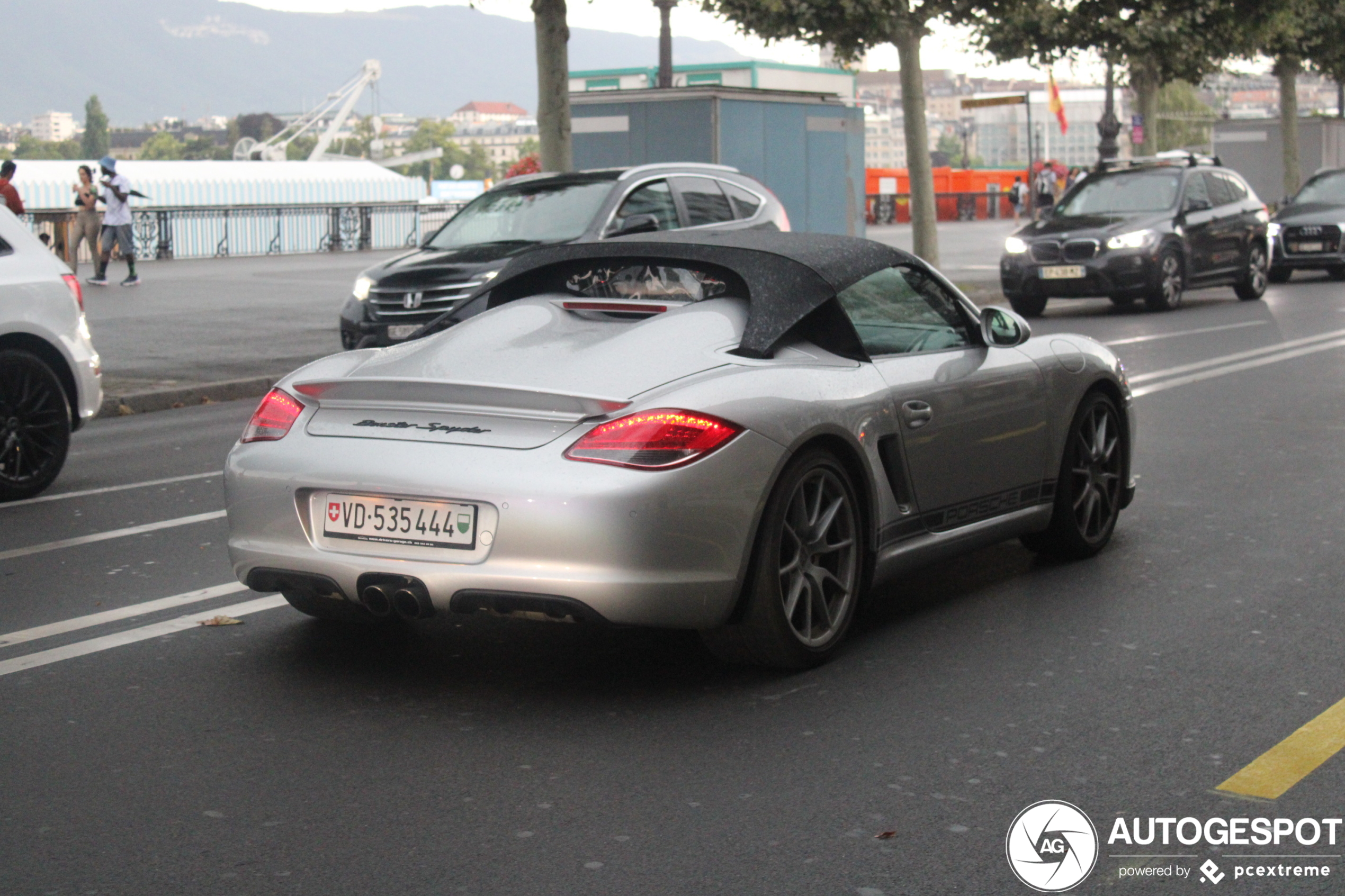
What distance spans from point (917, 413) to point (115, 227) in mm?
21209

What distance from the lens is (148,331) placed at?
17688 millimetres

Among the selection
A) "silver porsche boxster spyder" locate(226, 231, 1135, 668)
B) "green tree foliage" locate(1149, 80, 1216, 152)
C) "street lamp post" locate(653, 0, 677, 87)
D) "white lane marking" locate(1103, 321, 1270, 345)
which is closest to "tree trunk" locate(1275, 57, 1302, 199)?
"green tree foliage" locate(1149, 80, 1216, 152)

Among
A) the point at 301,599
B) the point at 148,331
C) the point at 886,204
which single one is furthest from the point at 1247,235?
the point at 886,204

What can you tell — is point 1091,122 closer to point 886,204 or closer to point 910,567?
point 886,204

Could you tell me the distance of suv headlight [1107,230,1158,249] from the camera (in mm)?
19859

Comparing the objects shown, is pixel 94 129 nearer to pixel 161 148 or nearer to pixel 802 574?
pixel 161 148

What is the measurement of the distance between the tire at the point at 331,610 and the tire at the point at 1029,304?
51.8ft

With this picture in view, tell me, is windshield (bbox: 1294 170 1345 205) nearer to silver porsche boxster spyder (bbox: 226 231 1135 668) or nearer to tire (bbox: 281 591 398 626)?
silver porsche boxster spyder (bbox: 226 231 1135 668)

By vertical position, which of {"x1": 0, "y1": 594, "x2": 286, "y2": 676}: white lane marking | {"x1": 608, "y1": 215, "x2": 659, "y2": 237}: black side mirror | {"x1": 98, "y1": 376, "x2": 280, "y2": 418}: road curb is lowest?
{"x1": 0, "y1": 594, "x2": 286, "y2": 676}: white lane marking

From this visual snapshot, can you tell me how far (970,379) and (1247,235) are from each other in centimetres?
1740

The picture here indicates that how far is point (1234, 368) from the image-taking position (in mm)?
13773

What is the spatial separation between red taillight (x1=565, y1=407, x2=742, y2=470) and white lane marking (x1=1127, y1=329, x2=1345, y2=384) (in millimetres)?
8708

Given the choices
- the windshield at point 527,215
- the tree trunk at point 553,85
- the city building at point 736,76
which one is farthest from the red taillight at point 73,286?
the city building at point 736,76

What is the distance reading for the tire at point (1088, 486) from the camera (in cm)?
660
